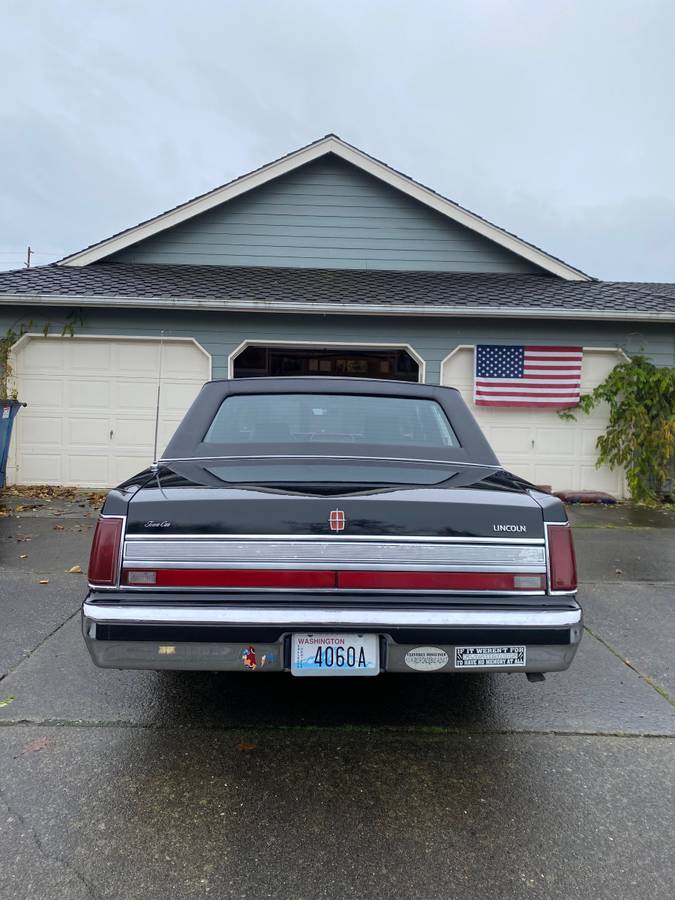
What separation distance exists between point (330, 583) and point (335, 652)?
0.87ft

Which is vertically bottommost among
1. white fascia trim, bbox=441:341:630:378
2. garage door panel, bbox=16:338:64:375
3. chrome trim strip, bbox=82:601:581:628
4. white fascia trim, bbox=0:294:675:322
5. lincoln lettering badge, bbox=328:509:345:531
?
chrome trim strip, bbox=82:601:581:628

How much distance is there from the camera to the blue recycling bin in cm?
822

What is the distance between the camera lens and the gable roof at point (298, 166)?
35.2 ft

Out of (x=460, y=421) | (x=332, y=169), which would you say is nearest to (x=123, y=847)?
(x=460, y=421)

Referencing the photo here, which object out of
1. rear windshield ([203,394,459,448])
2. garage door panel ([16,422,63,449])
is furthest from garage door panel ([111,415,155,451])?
rear windshield ([203,394,459,448])

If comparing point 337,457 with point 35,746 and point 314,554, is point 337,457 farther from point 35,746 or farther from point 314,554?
point 35,746

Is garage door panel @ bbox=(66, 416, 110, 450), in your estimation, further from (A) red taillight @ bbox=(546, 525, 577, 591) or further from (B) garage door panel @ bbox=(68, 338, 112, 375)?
(A) red taillight @ bbox=(546, 525, 577, 591)

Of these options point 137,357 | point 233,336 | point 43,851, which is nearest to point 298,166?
point 233,336

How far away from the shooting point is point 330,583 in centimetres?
245

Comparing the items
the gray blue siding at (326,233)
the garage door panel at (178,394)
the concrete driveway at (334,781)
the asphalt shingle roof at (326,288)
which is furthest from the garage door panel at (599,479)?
the garage door panel at (178,394)

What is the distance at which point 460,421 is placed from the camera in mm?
3635

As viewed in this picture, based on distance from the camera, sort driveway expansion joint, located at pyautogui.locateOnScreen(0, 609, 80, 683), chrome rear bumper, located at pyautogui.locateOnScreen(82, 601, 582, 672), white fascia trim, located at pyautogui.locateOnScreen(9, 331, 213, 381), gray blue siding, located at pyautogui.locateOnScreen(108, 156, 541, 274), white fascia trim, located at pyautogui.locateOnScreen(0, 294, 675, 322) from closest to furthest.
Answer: chrome rear bumper, located at pyautogui.locateOnScreen(82, 601, 582, 672), driveway expansion joint, located at pyautogui.locateOnScreen(0, 609, 80, 683), white fascia trim, located at pyautogui.locateOnScreen(0, 294, 675, 322), white fascia trim, located at pyautogui.locateOnScreen(9, 331, 213, 381), gray blue siding, located at pyautogui.locateOnScreen(108, 156, 541, 274)

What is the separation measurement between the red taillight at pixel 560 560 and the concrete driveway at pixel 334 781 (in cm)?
83

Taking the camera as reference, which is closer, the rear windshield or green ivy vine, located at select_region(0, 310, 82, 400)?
the rear windshield
